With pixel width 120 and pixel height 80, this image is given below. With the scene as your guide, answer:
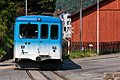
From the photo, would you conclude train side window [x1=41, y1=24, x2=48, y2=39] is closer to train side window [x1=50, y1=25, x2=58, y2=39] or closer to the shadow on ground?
train side window [x1=50, y1=25, x2=58, y2=39]

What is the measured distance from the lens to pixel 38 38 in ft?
79.2

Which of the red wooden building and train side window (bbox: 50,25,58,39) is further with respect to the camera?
the red wooden building

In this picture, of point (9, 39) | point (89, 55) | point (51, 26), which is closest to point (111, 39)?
point (89, 55)

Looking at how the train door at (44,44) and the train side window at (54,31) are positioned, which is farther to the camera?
the train side window at (54,31)

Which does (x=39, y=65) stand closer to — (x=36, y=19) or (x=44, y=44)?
(x=44, y=44)

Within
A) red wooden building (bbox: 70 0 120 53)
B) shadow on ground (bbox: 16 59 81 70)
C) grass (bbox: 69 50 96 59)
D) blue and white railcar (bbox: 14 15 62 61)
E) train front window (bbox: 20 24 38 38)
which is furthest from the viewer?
red wooden building (bbox: 70 0 120 53)

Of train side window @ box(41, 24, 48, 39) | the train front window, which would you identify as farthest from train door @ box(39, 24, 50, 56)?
the train front window

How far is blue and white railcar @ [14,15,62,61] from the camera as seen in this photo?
2394 cm

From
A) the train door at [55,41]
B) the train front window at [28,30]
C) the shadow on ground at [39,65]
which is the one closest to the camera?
the train door at [55,41]

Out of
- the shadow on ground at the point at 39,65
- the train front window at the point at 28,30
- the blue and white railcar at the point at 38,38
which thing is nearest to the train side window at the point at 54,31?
the blue and white railcar at the point at 38,38

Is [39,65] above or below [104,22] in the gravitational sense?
below

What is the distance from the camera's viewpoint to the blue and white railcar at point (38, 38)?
23.9 meters

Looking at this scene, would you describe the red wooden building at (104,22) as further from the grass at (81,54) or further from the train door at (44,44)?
the train door at (44,44)

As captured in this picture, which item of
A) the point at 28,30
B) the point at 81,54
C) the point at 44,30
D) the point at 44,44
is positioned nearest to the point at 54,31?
the point at 44,30
